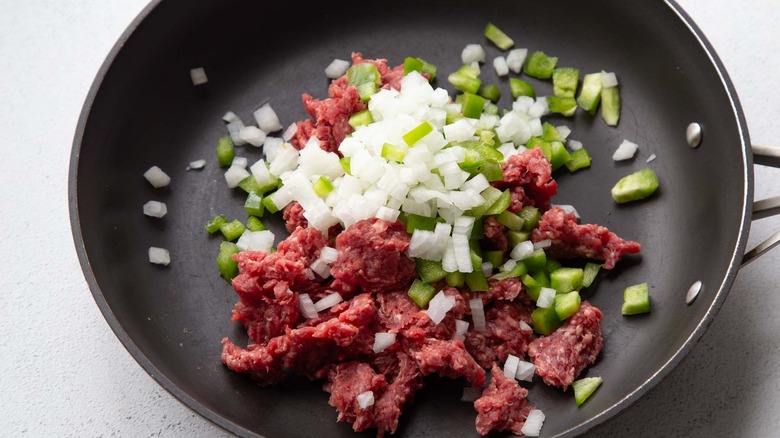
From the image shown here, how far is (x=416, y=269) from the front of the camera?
130 inches

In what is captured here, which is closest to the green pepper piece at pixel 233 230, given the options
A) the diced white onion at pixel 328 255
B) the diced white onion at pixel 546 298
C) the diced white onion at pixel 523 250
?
the diced white onion at pixel 328 255

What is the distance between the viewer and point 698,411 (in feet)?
11.2

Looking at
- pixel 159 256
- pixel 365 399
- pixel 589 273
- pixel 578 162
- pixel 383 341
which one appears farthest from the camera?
pixel 578 162

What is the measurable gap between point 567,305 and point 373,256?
2.87 feet

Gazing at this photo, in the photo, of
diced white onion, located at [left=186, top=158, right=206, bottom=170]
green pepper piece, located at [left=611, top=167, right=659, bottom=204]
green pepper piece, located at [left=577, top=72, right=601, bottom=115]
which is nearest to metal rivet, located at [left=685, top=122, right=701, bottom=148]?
green pepper piece, located at [left=611, top=167, right=659, bottom=204]

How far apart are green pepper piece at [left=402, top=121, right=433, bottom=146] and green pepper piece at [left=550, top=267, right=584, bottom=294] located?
86 cm

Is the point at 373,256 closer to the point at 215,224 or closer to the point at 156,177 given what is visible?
the point at 215,224

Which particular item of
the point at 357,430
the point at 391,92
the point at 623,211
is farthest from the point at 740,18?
the point at 357,430

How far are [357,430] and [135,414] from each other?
3.60 ft

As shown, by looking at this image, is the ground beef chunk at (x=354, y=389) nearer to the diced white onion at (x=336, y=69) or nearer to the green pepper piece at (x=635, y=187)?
the green pepper piece at (x=635, y=187)

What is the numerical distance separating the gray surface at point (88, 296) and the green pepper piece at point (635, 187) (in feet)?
1.93

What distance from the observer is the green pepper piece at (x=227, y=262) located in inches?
139

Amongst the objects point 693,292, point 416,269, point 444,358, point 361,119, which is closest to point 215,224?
point 361,119

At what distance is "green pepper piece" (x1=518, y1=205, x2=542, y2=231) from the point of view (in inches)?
134
